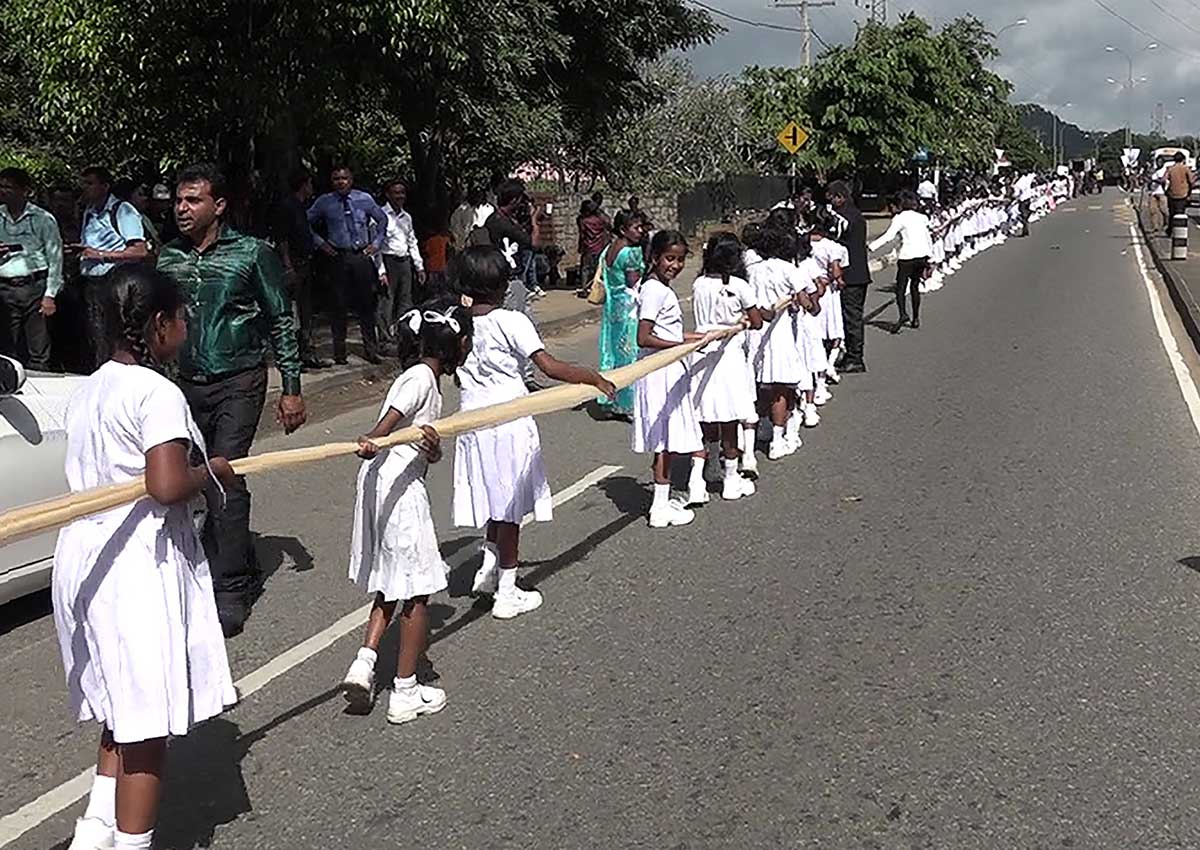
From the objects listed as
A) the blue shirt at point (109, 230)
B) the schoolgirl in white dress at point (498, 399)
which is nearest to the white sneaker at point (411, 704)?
the schoolgirl in white dress at point (498, 399)

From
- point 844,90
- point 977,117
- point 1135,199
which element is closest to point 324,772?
point 844,90

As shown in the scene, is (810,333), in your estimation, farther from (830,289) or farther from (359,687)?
(359,687)

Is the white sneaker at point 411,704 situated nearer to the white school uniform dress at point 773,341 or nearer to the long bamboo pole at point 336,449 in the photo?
the long bamboo pole at point 336,449

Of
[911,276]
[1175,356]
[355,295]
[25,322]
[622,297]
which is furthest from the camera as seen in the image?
[911,276]

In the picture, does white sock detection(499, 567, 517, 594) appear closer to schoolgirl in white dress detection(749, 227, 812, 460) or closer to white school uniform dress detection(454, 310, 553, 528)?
white school uniform dress detection(454, 310, 553, 528)

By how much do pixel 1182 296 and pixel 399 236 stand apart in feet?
36.8

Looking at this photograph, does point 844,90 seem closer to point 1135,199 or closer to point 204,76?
point 204,76

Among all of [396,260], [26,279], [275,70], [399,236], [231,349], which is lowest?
[396,260]

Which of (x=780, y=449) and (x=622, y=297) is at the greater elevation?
(x=622, y=297)

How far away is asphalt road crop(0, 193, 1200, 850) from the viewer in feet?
13.8

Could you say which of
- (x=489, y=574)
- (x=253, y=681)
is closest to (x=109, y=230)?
(x=489, y=574)

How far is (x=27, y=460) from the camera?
598 centimetres

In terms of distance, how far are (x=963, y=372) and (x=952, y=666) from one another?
840cm

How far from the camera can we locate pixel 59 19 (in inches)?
459
